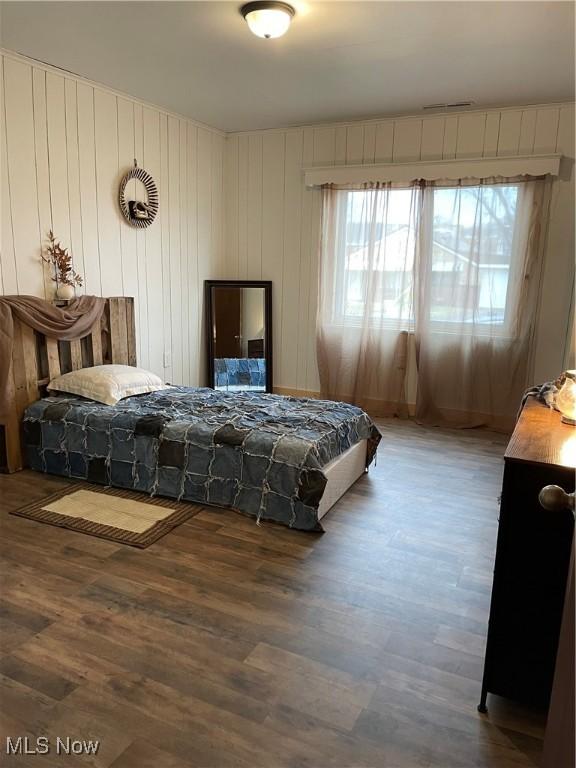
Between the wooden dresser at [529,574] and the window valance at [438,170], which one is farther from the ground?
the window valance at [438,170]

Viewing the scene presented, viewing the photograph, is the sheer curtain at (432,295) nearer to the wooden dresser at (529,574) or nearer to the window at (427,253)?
the window at (427,253)

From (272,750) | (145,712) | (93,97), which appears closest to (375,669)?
(272,750)

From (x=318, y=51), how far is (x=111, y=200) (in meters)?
1.96

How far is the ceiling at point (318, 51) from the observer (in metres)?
2.87

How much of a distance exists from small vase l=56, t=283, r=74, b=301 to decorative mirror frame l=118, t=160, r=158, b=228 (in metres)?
0.88

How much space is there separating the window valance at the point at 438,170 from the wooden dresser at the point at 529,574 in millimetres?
3417

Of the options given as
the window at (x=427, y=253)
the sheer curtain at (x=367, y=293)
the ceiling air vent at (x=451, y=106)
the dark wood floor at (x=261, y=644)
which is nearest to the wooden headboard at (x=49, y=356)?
the dark wood floor at (x=261, y=644)

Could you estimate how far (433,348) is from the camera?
4.95 meters

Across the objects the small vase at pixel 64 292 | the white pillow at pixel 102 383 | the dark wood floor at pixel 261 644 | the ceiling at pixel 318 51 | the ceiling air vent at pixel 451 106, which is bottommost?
the dark wood floor at pixel 261 644

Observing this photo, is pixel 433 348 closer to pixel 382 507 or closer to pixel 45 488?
pixel 382 507

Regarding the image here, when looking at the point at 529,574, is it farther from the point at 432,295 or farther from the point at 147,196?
the point at 147,196

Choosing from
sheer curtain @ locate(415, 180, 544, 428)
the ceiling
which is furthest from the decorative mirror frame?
sheer curtain @ locate(415, 180, 544, 428)

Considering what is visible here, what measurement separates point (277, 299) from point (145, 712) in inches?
173

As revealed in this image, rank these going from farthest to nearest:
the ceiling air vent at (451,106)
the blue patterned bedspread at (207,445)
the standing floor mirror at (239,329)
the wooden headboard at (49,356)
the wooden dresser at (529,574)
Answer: the standing floor mirror at (239,329) → the ceiling air vent at (451,106) → the wooden headboard at (49,356) → the blue patterned bedspread at (207,445) → the wooden dresser at (529,574)
